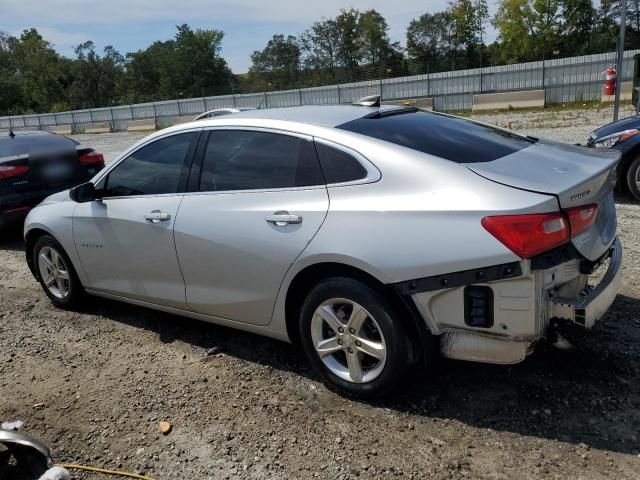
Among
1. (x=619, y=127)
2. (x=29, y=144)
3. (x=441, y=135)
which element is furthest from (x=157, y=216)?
(x=619, y=127)

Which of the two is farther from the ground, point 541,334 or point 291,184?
point 291,184

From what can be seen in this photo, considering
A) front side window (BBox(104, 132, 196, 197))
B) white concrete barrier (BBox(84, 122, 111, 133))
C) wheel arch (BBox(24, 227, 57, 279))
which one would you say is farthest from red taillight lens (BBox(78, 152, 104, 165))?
white concrete barrier (BBox(84, 122, 111, 133))

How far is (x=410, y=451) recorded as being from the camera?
112 inches

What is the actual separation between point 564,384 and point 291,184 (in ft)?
6.34

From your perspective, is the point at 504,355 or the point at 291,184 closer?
the point at 504,355

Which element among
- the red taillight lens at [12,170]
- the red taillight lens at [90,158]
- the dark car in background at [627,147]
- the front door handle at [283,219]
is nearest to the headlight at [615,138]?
the dark car in background at [627,147]

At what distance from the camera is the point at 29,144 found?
773cm

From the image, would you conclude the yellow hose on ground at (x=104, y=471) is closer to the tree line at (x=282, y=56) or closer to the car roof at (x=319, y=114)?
the car roof at (x=319, y=114)

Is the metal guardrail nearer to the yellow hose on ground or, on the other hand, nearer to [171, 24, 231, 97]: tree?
the yellow hose on ground

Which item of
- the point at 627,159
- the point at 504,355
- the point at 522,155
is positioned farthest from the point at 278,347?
the point at 627,159

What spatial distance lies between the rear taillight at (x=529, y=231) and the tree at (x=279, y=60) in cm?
7119

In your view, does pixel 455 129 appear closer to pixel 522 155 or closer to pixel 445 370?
pixel 522 155

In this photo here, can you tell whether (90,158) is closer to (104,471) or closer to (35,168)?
(35,168)

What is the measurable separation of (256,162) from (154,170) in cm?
97
